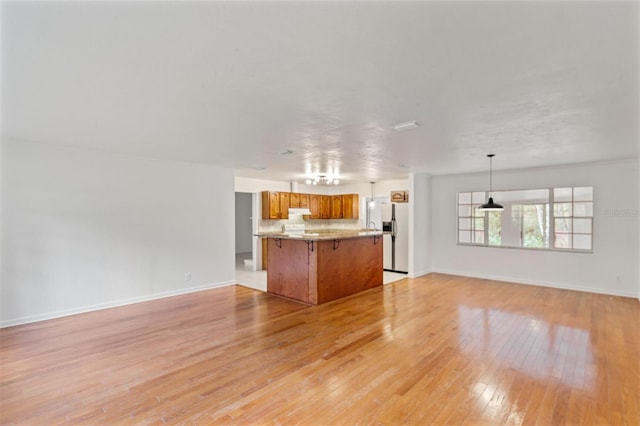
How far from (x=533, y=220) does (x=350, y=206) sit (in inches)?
184

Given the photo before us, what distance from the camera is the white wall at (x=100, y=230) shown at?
13.3 feet

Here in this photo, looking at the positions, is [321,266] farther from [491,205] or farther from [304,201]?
[304,201]

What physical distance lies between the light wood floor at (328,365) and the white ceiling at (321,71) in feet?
7.99

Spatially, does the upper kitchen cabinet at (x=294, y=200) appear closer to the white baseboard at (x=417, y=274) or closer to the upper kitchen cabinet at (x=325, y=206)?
the upper kitchen cabinet at (x=325, y=206)

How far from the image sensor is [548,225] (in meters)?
Result: 6.20

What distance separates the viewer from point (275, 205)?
812 centimetres

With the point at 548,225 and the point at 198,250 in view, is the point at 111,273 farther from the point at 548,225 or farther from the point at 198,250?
the point at 548,225

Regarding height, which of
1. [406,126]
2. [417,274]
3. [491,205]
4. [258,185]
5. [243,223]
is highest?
[406,126]

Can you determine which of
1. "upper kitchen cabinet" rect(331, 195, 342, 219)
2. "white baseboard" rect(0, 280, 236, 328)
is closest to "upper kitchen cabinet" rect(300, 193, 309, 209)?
"upper kitchen cabinet" rect(331, 195, 342, 219)

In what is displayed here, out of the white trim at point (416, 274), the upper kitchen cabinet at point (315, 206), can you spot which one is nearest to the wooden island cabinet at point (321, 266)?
the white trim at point (416, 274)

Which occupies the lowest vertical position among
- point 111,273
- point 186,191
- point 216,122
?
point 111,273

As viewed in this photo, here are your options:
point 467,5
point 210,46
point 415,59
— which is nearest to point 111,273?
point 210,46

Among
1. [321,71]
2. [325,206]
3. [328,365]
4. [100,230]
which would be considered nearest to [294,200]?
[325,206]

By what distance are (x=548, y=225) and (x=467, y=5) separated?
637 cm
